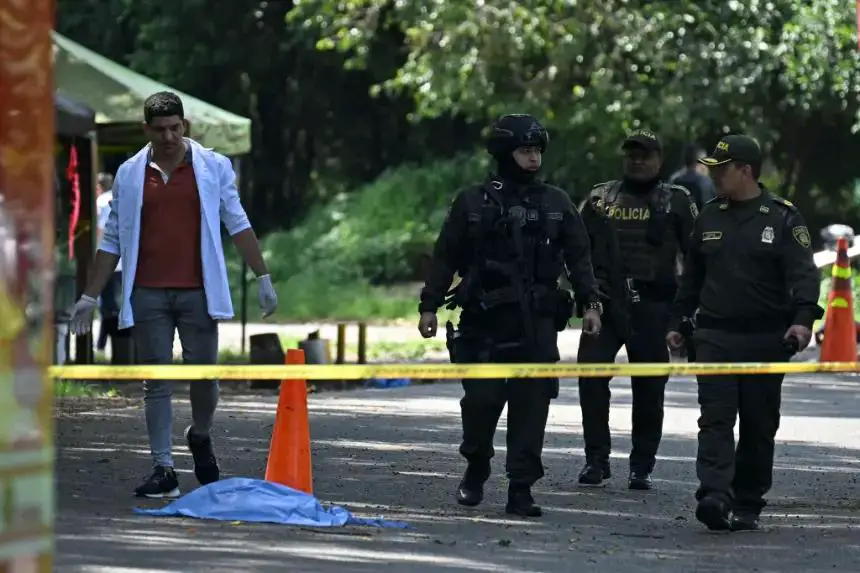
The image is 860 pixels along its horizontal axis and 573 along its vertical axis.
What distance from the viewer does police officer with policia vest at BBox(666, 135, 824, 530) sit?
8.94 m

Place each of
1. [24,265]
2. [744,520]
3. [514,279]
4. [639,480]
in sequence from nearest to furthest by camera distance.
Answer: [24,265]
[744,520]
[514,279]
[639,480]

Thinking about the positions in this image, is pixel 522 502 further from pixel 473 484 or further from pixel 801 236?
pixel 801 236

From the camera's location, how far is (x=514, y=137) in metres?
9.42

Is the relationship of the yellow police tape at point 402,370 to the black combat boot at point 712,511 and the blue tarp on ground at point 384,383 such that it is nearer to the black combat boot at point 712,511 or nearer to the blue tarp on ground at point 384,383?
the black combat boot at point 712,511

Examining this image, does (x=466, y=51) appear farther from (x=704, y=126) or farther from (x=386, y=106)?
(x=386, y=106)

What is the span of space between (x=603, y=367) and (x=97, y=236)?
1083 centimetres

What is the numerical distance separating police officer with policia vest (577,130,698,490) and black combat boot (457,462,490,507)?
1217 millimetres

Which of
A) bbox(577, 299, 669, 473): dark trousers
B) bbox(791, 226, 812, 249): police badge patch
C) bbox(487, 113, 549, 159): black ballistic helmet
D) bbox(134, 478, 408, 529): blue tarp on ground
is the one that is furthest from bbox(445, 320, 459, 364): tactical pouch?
bbox(791, 226, 812, 249): police badge patch

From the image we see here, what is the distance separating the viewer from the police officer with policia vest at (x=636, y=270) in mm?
10750

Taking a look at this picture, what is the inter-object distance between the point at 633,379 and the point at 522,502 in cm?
179

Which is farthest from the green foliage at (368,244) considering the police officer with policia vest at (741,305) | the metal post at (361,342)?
the police officer with policia vest at (741,305)

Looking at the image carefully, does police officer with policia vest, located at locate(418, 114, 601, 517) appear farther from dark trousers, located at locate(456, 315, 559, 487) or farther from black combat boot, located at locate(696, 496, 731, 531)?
black combat boot, located at locate(696, 496, 731, 531)

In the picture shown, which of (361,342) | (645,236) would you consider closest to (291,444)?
(645,236)

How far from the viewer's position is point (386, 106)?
146 feet
